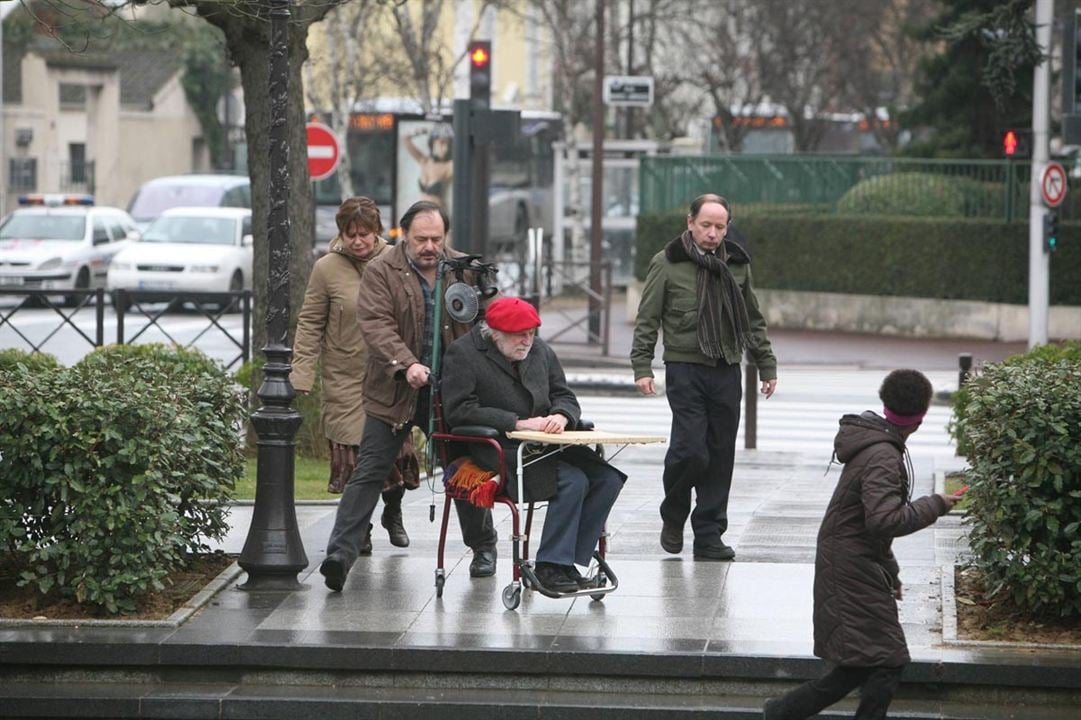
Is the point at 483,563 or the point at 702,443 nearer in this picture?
the point at 483,563

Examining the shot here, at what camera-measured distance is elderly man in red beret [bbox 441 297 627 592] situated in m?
7.96

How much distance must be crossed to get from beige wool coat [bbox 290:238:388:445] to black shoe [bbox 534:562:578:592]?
150cm

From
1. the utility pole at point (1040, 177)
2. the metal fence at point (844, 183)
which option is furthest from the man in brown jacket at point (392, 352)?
the metal fence at point (844, 183)

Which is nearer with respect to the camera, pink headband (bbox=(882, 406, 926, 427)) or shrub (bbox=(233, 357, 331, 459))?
pink headband (bbox=(882, 406, 926, 427))

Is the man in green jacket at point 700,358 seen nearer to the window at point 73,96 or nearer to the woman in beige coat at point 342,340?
the woman in beige coat at point 342,340

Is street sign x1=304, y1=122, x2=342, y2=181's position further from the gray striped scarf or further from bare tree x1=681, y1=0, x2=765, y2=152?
bare tree x1=681, y1=0, x2=765, y2=152

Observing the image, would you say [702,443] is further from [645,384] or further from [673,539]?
[673,539]

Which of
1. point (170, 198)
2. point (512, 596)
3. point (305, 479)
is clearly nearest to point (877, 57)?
point (170, 198)

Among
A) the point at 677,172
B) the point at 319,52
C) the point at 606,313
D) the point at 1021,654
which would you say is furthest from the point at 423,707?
the point at 319,52

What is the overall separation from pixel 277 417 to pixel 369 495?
548 millimetres

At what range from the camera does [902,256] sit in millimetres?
28078

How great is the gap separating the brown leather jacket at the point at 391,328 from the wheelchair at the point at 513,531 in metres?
0.28

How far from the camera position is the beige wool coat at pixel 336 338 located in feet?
29.9

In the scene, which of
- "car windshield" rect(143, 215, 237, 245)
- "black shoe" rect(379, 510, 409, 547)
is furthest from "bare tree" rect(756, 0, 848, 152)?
"black shoe" rect(379, 510, 409, 547)
